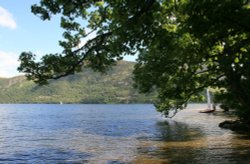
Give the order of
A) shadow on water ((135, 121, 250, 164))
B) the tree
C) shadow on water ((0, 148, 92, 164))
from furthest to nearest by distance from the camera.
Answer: shadow on water ((0, 148, 92, 164)) < shadow on water ((135, 121, 250, 164)) < the tree

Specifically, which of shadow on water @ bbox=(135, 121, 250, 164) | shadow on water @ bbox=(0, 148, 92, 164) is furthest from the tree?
shadow on water @ bbox=(0, 148, 92, 164)

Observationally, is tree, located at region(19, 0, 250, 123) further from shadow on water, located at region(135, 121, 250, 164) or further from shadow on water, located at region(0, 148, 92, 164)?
shadow on water, located at region(0, 148, 92, 164)

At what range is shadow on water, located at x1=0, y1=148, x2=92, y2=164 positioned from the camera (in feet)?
92.8

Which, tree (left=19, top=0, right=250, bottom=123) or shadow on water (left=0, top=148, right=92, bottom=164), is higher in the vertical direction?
tree (left=19, top=0, right=250, bottom=123)

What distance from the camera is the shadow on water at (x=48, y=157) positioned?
2830 centimetres

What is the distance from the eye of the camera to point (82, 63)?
16844 mm

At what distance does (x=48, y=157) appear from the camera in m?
30.4

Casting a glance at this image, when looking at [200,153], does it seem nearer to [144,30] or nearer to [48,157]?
[48,157]

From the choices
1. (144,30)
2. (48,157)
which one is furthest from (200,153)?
(144,30)

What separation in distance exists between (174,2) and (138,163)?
14.2 metres

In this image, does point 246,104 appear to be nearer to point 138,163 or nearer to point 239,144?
point 239,144

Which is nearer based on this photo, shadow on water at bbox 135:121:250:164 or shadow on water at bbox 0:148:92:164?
shadow on water at bbox 135:121:250:164

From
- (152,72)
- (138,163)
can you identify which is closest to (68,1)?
(138,163)

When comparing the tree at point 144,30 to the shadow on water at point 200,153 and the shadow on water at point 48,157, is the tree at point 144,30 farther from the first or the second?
the shadow on water at point 48,157
